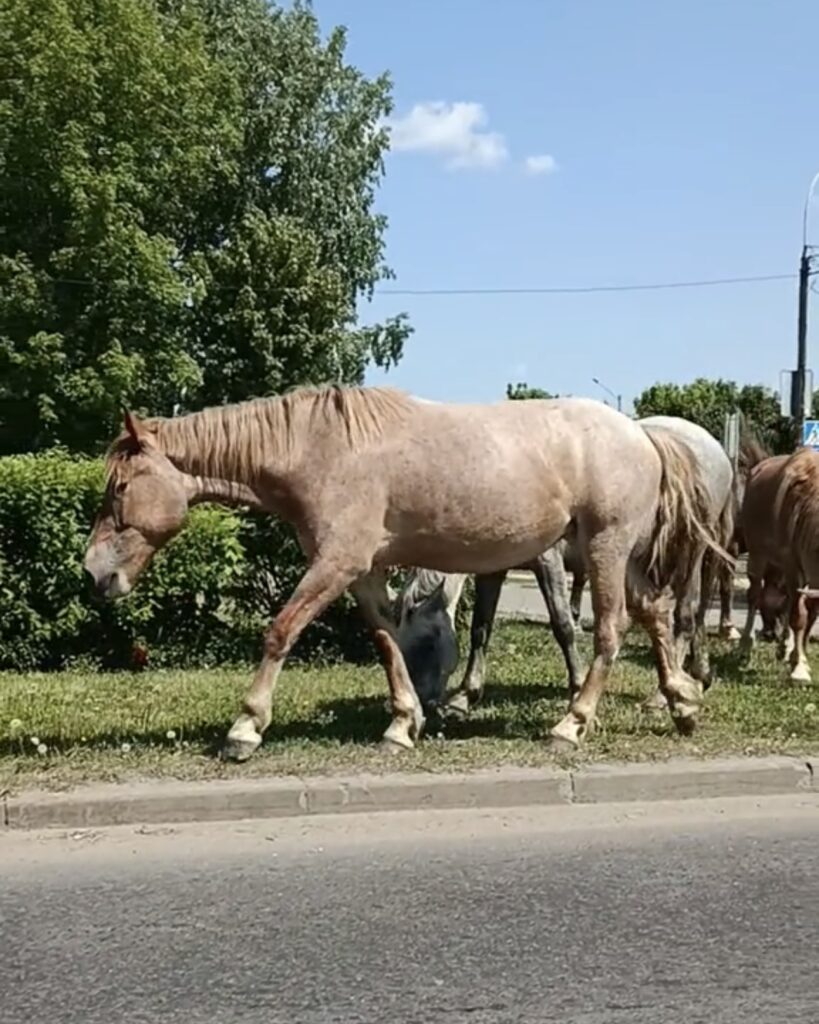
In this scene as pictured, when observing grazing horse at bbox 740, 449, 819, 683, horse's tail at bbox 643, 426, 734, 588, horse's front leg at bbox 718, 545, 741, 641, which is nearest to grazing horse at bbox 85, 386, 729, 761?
horse's tail at bbox 643, 426, 734, 588

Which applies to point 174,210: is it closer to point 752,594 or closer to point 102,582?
point 752,594

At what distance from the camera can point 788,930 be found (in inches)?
177

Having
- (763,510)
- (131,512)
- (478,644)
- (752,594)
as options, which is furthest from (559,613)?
(752,594)

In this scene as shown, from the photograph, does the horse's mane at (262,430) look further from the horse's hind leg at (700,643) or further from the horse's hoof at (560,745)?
the horse's hind leg at (700,643)

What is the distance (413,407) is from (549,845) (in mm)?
2675

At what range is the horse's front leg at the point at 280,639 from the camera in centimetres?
647

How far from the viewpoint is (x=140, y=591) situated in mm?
10273

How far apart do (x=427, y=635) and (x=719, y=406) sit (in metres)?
37.9

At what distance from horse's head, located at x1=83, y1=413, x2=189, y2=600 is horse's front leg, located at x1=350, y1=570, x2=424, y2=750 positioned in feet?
4.02

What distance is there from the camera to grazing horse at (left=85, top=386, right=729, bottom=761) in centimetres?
657

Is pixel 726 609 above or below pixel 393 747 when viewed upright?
below

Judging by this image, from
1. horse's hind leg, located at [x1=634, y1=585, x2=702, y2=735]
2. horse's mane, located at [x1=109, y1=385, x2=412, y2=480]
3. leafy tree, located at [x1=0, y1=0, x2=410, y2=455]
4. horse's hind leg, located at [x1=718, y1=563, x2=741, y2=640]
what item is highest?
leafy tree, located at [x1=0, y1=0, x2=410, y2=455]

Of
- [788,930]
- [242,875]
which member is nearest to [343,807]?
[242,875]

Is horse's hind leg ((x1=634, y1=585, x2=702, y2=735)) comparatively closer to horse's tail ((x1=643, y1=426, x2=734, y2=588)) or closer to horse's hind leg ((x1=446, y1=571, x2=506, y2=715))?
horse's tail ((x1=643, y1=426, x2=734, y2=588))
